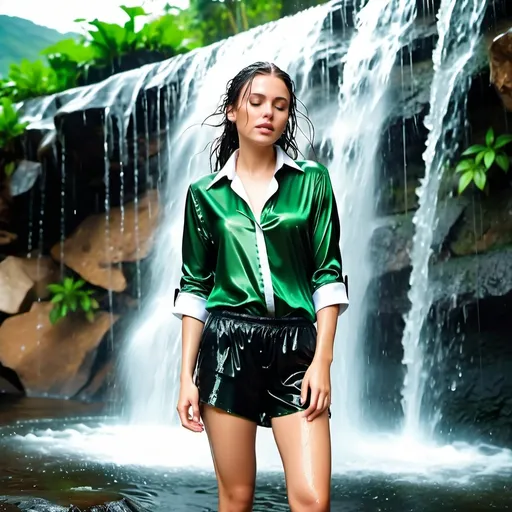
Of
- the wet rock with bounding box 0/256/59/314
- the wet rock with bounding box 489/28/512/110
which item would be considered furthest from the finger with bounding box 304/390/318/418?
the wet rock with bounding box 0/256/59/314

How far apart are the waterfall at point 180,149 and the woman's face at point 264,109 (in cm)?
601

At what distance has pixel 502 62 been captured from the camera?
20.3 feet

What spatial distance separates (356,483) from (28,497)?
2027mm

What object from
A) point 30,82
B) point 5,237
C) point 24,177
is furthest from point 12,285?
point 30,82

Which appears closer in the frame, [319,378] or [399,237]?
[319,378]

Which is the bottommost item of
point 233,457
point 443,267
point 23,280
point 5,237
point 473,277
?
point 233,457

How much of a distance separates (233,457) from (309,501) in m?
0.24

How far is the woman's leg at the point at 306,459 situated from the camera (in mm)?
1976

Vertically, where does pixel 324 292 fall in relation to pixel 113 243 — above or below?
below

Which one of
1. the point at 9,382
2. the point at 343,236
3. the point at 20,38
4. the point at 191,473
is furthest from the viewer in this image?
the point at 20,38

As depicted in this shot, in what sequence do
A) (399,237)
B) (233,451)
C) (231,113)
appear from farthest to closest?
(399,237) → (231,113) → (233,451)

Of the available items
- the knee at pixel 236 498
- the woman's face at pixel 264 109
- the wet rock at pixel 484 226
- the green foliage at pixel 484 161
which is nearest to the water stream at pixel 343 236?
the wet rock at pixel 484 226

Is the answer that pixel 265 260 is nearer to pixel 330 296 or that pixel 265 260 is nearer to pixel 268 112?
pixel 330 296

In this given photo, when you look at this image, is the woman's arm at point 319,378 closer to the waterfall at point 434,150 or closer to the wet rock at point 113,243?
the waterfall at point 434,150
